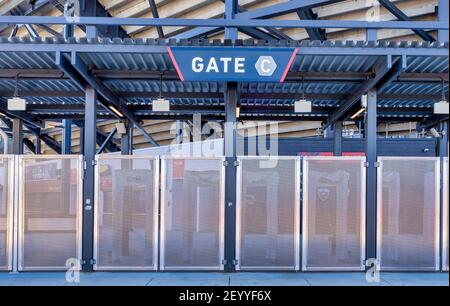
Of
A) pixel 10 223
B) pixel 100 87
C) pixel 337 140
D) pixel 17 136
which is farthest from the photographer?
pixel 17 136

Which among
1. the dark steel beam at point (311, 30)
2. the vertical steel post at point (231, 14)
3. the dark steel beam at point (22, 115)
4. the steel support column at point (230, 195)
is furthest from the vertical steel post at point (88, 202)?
the dark steel beam at point (311, 30)

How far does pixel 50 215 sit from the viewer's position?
22.9ft

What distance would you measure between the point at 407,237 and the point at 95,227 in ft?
20.5

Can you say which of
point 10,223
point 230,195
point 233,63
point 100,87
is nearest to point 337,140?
point 230,195

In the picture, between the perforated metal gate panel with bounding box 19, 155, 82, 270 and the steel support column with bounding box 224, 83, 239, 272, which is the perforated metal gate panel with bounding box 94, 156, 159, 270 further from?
the steel support column with bounding box 224, 83, 239, 272

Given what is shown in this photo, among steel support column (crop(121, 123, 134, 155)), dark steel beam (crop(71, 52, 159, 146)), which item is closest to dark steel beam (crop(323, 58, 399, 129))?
dark steel beam (crop(71, 52, 159, 146))

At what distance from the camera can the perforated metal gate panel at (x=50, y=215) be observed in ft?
22.8

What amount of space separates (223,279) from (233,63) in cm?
398

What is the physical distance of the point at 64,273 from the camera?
690 centimetres

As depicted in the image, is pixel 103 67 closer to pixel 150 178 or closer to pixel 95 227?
pixel 150 178

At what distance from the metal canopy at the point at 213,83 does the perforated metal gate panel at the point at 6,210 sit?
1882 millimetres

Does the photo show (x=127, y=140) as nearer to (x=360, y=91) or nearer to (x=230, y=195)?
(x=230, y=195)

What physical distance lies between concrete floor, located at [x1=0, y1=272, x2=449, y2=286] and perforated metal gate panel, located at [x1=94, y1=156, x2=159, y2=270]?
1.01 ft

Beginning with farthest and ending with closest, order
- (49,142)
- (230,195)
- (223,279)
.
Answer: (49,142) < (230,195) < (223,279)
